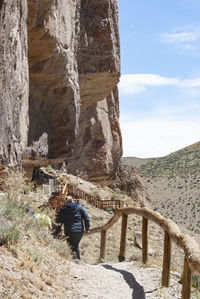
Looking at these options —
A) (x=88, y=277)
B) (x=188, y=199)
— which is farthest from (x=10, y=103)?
(x=188, y=199)

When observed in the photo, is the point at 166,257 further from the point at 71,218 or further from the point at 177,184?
the point at 177,184

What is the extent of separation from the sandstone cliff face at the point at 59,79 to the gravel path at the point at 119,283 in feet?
16.7

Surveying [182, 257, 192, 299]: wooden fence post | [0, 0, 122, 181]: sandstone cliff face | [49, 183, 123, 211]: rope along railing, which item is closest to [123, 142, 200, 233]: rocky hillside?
[0, 0, 122, 181]: sandstone cliff face

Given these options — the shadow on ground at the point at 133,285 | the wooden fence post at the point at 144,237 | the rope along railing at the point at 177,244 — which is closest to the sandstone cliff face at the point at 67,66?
the rope along railing at the point at 177,244

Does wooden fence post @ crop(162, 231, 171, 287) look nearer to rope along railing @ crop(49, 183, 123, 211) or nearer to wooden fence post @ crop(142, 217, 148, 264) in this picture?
wooden fence post @ crop(142, 217, 148, 264)

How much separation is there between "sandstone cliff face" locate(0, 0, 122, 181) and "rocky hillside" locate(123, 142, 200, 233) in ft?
65.8

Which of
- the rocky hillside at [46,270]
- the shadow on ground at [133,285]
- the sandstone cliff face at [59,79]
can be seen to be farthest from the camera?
the sandstone cliff face at [59,79]

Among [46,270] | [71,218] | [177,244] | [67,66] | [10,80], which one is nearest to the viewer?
[177,244]

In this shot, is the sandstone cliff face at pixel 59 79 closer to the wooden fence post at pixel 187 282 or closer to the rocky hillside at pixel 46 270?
the rocky hillside at pixel 46 270

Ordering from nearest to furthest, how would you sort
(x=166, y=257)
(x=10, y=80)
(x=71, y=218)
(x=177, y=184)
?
(x=166, y=257) < (x=71, y=218) < (x=10, y=80) < (x=177, y=184)

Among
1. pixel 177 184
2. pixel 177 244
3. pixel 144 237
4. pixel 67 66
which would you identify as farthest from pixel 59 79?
pixel 177 184

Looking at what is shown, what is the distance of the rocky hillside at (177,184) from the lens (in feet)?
207

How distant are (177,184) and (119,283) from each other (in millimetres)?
71792

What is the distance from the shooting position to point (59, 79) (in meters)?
22.3
